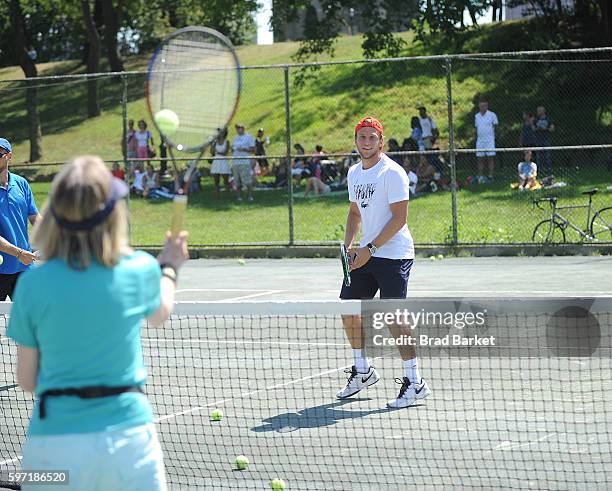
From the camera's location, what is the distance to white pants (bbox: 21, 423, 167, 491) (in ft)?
11.5

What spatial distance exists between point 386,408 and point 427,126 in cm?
1734

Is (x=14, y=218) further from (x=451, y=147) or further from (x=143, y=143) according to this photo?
(x=143, y=143)

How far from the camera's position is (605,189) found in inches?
799

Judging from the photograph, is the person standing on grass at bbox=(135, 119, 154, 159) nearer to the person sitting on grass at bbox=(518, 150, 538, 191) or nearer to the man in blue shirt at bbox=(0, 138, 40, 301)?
the person sitting on grass at bbox=(518, 150, 538, 191)

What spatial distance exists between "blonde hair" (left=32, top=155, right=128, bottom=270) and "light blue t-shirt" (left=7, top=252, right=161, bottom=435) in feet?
0.16

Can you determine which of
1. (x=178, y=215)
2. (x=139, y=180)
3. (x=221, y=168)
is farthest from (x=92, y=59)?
(x=178, y=215)

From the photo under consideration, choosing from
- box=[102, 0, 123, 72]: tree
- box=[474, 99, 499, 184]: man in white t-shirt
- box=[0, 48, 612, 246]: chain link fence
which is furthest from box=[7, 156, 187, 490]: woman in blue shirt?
box=[102, 0, 123, 72]: tree

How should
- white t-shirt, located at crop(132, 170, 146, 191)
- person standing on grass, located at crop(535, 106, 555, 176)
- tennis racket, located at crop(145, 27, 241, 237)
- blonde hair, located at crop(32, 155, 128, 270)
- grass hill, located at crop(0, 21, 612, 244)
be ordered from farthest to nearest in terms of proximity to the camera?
1. white t-shirt, located at crop(132, 170, 146, 191)
2. person standing on grass, located at crop(535, 106, 555, 176)
3. grass hill, located at crop(0, 21, 612, 244)
4. tennis racket, located at crop(145, 27, 241, 237)
5. blonde hair, located at crop(32, 155, 128, 270)

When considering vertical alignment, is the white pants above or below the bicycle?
above

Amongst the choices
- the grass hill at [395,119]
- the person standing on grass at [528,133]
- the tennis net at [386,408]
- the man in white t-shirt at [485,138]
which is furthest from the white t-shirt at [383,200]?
the person standing on grass at [528,133]

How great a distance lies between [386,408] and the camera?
785cm

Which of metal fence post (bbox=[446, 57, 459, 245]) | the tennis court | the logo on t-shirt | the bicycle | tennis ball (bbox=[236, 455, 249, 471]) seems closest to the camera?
the tennis court

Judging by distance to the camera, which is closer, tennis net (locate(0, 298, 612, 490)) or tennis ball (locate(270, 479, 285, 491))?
tennis ball (locate(270, 479, 285, 491))

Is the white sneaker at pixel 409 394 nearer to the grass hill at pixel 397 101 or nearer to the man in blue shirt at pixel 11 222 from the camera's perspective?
the man in blue shirt at pixel 11 222
